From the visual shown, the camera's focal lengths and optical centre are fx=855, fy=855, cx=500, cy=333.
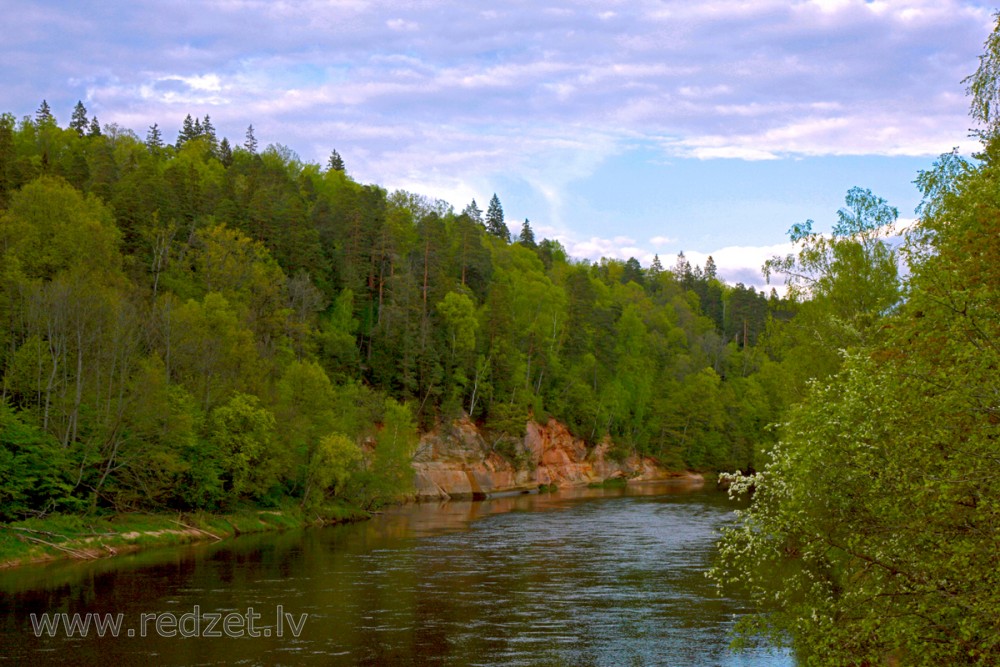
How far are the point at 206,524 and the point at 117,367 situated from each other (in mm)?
11646

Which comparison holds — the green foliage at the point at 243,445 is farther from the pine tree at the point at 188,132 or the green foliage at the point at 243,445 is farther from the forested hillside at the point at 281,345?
the pine tree at the point at 188,132

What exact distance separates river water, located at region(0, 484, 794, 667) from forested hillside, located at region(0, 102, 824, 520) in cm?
779

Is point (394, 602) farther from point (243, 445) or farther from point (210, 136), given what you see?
point (210, 136)

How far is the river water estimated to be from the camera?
27547 millimetres

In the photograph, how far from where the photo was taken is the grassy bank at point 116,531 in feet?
142

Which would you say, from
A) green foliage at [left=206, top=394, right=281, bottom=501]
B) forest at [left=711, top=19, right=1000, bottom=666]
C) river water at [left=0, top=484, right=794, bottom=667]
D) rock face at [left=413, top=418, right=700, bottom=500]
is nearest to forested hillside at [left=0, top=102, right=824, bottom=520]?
green foliage at [left=206, top=394, right=281, bottom=501]

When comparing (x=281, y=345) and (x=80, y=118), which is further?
(x=80, y=118)

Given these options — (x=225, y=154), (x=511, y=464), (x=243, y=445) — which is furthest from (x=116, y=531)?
(x=225, y=154)

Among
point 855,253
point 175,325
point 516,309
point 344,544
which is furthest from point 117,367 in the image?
point 516,309

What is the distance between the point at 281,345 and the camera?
269 ft

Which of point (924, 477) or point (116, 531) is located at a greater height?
point (924, 477)

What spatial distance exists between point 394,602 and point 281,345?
50509 millimetres

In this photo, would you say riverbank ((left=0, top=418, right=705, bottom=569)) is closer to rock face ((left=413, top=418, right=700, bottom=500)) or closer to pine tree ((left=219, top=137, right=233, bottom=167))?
rock face ((left=413, top=418, right=700, bottom=500))

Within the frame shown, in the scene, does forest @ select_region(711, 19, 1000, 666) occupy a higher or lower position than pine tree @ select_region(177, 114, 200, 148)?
lower
